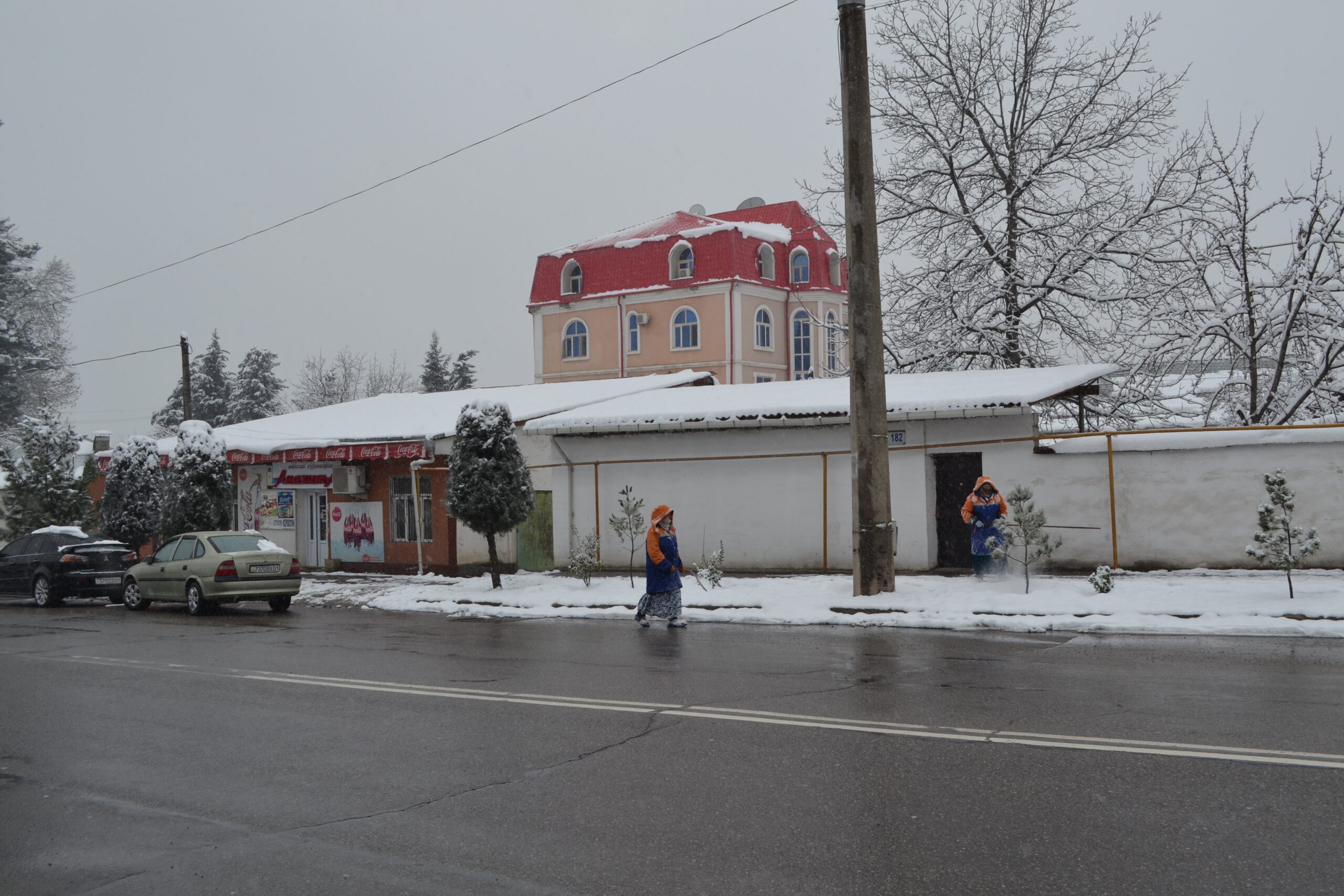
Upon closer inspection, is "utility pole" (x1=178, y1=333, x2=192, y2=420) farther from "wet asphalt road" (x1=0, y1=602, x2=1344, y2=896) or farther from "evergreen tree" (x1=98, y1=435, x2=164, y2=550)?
"wet asphalt road" (x1=0, y1=602, x2=1344, y2=896)

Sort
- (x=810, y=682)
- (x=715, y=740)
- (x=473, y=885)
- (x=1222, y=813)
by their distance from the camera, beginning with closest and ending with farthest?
(x=473, y=885) < (x=1222, y=813) < (x=715, y=740) < (x=810, y=682)

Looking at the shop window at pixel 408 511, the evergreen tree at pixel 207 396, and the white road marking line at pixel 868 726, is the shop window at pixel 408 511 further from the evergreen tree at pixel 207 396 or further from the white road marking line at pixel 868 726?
the evergreen tree at pixel 207 396

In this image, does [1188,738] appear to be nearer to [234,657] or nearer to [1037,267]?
[234,657]

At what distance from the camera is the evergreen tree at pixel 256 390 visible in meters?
65.8

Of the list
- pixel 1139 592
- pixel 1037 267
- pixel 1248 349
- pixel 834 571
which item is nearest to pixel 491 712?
pixel 1139 592

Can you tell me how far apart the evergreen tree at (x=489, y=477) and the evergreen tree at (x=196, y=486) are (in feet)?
28.3

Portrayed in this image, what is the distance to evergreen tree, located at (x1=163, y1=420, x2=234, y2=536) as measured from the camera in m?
24.3

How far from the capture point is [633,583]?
18016mm

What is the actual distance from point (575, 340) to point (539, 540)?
106ft

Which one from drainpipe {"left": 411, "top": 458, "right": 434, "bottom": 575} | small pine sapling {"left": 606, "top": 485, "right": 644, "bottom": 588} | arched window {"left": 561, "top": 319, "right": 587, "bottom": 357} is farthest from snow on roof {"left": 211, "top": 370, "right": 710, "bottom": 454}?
A: arched window {"left": 561, "top": 319, "right": 587, "bottom": 357}

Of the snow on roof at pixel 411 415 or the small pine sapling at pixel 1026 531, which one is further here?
the snow on roof at pixel 411 415

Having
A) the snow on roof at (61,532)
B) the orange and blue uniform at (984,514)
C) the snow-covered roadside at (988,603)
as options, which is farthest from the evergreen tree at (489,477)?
the snow on roof at (61,532)

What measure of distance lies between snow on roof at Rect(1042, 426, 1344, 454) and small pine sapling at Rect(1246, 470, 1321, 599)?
286 centimetres

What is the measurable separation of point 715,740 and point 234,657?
291 inches
